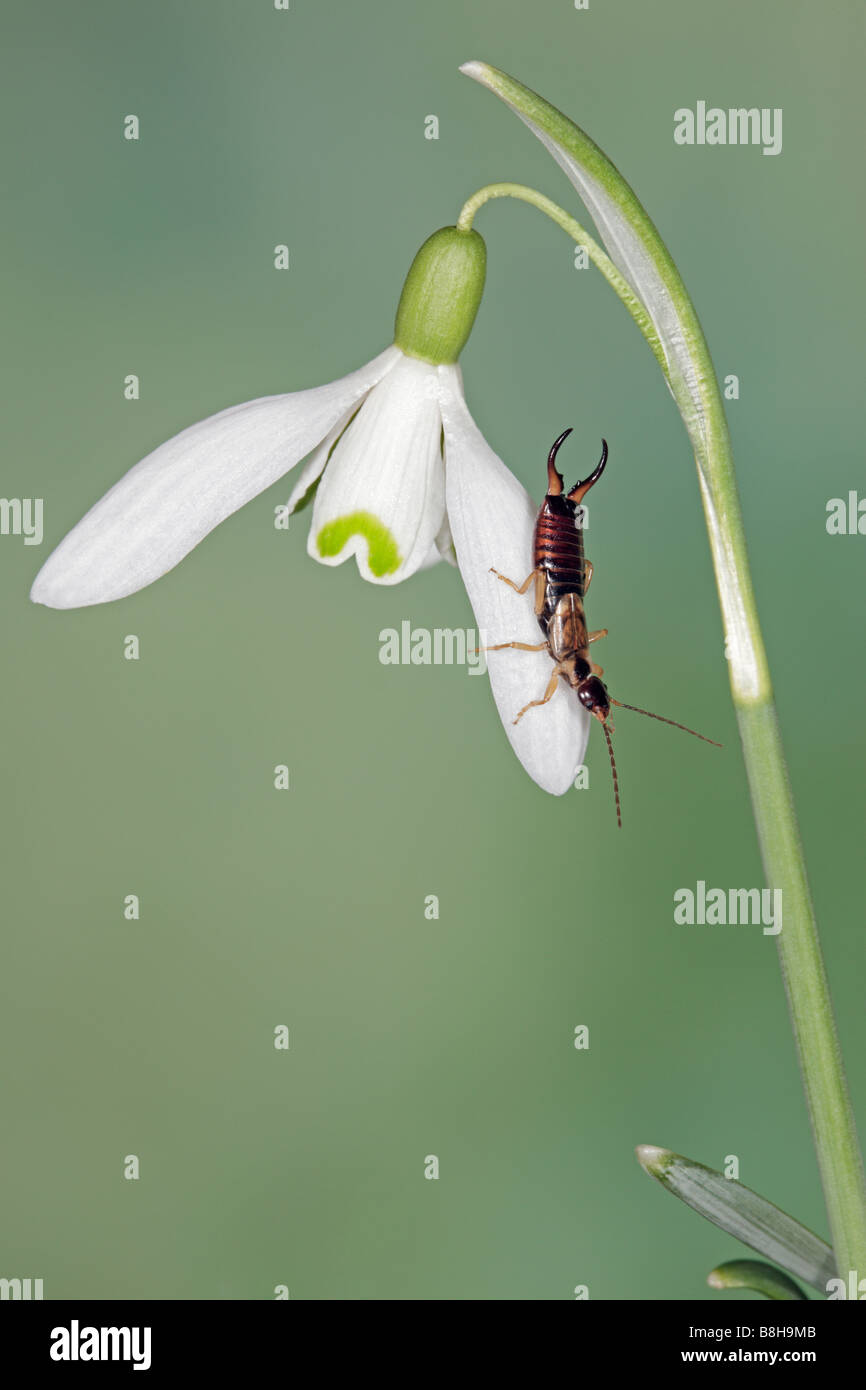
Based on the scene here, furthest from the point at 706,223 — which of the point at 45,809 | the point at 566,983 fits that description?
the point at 45,809

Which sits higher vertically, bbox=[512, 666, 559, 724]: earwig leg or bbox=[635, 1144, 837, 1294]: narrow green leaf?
bbox=[512, 666, 559, 724]: earwig leg

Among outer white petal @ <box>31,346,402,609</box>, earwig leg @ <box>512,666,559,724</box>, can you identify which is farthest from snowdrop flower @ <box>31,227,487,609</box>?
earwig leg @ <box>512,666,559,724</box>

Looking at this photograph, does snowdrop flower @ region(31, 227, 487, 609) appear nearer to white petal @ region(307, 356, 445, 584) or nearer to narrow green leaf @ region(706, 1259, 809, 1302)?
white petal @ region(307, 356, 445, 584)

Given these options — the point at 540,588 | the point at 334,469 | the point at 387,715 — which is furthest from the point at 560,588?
the point at 387,715

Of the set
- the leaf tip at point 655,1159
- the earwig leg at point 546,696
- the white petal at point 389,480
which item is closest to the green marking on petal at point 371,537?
the white petal at point 389,480

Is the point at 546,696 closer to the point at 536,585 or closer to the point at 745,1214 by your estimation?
the point at 536,585

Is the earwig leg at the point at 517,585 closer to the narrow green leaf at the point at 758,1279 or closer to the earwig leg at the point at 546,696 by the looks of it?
the earwig leg at the point at 546,696
